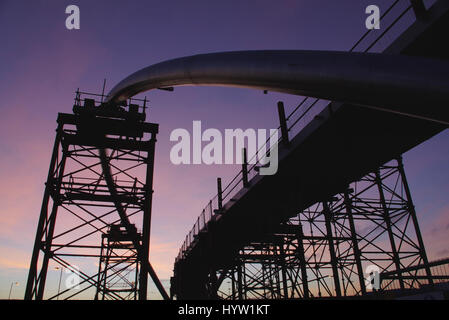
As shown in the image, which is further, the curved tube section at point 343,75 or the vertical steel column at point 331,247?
the vertical steel column at point 331,247

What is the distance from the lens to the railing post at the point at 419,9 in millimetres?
7604

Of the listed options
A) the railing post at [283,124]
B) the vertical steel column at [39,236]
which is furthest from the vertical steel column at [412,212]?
the vertical steel column at [39,236]

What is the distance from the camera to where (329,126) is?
11.2 meters

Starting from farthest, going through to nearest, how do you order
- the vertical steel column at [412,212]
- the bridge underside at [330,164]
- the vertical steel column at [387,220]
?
the vertical steel column at [387,220] < the vertical steel column at [412,212] < the bridge underside at [330,164]

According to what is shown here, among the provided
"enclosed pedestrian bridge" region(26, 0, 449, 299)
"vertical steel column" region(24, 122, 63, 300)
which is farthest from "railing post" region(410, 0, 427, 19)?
"vertical steel column" region(24, 122, 63, 300)

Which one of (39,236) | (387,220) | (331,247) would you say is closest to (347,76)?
(39,236)

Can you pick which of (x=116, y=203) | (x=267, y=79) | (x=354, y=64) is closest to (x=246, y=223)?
(x=116, y=203)

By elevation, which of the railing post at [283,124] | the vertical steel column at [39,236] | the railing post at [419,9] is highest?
the railing post at [283,124]

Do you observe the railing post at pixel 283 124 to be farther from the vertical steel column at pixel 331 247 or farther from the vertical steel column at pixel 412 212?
the vertical steel column at pixel 412 212

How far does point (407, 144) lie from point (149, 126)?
11.3m

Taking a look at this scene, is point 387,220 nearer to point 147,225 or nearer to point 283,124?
point 283,124

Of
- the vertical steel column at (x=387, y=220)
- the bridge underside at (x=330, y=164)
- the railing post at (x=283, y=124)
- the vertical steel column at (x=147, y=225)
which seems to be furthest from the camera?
the vertical steel column at (x=387, y=220)

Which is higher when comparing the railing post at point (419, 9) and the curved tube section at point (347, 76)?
the railing post at point (419, 9)
